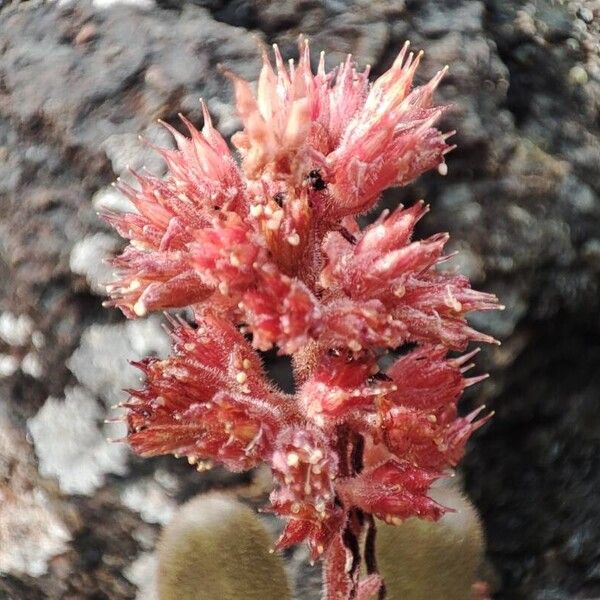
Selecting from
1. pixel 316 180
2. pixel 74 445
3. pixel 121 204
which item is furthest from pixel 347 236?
pixel 74 445

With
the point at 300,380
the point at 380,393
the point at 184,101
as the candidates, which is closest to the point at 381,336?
the point at 380,393

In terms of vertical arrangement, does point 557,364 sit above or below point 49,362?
below

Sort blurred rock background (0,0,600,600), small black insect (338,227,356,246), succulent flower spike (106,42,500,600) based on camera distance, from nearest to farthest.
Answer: succulent flower spike (106,42,500,600)
small black insect (338,227,356,246)
blurred rock background (0,0,600,600)

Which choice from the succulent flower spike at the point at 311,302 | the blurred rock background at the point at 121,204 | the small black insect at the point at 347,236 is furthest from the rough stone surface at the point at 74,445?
the small black insect at the point at 347,236

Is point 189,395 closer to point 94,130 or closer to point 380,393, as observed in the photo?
point 380,393

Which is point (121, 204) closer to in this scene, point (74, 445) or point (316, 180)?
point (74, 445)

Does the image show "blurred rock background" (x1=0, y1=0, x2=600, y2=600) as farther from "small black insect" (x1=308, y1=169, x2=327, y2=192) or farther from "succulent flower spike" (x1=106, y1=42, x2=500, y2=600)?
"small black insect" (x1=308, y1=169, x2=327, y2=192)

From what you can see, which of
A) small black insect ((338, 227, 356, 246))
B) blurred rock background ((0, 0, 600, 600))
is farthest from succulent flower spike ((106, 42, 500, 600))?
blurred rock background ((0, 0, 600, 600))
